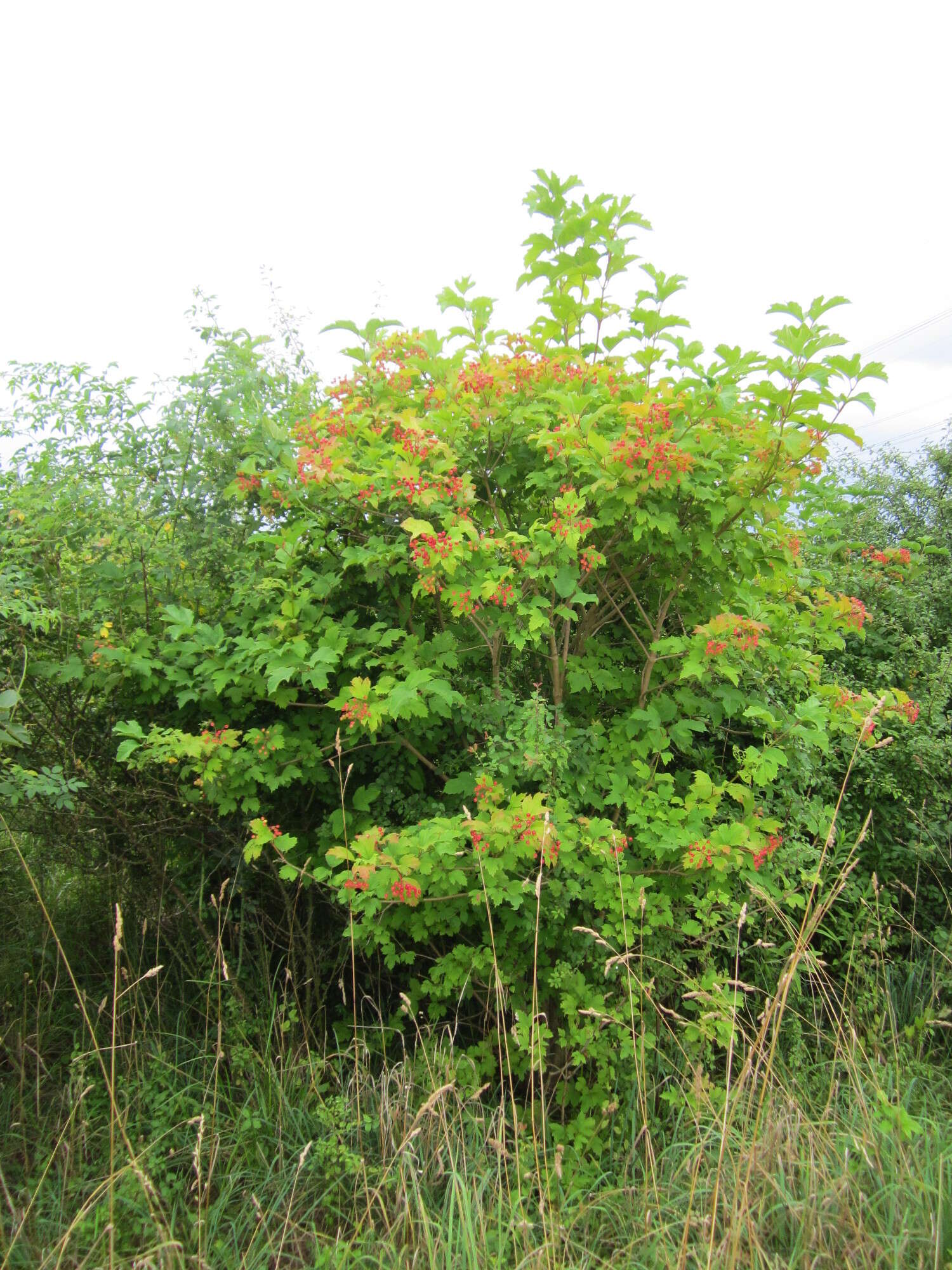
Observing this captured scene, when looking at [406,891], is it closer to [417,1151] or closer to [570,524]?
[417,1151]

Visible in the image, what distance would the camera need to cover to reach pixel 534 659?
3.52 meters

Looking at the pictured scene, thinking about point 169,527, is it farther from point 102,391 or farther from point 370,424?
point 370,424

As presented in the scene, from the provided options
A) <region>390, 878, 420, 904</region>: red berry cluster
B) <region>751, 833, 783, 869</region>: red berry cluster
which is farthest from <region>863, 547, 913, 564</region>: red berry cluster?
<region>390, 878, 420, 904</region>: red berry cluster

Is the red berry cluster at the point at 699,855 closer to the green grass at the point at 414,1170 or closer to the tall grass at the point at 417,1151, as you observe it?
the tall grass at the point at 417,1151

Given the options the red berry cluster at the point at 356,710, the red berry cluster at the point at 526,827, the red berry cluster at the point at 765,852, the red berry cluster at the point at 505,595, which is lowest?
the red berry cluster at the point at 765,852

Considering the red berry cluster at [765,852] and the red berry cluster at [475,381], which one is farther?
the red berry cluster at [475,381]

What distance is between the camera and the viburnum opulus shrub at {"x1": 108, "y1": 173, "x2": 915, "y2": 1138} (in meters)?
2.62

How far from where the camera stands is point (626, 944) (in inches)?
96.0

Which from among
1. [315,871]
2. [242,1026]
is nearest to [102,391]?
[315,871]

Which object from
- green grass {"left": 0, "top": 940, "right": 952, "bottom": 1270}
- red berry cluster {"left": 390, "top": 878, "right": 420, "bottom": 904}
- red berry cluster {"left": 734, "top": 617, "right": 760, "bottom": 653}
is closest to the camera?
green grass {"left": 0, "top": 940, "right": 952, "bottom": 1270}

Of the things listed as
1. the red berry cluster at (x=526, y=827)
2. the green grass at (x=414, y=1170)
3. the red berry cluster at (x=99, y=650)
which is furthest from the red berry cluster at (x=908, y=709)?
the red berry cluster at (x=99, y=650)

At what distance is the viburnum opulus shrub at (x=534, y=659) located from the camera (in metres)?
2.62

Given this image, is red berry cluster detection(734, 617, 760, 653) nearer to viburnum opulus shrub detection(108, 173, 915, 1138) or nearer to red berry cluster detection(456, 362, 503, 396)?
viburnum opulus shrub detection(108, 173, 915, 1138)

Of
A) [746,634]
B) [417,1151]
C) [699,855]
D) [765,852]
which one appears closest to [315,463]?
[746,634]
